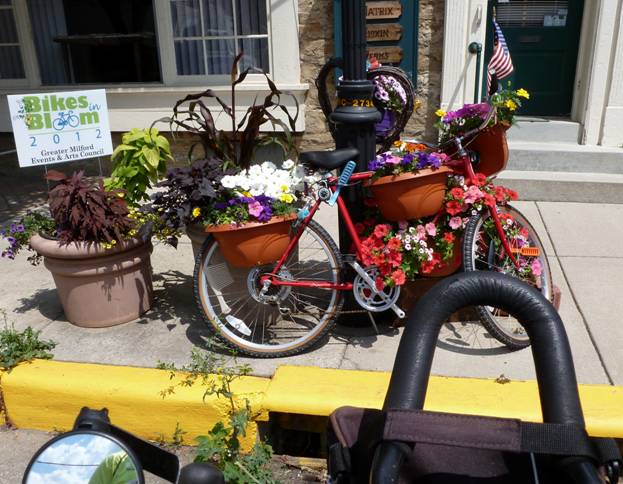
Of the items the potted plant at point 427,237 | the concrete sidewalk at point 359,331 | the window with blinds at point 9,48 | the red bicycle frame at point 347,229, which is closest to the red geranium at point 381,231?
the potted plant at point 427,237

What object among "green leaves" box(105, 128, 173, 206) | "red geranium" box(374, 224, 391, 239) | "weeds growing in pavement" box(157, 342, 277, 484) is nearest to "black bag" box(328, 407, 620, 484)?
"weeds growing in pavement" box(157, 342, 277, 484)

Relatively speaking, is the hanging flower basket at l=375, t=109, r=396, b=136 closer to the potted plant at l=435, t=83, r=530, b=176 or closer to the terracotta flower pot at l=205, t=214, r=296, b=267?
the potted plant at l=435, t=83, r=530, b=176

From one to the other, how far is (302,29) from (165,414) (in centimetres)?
480

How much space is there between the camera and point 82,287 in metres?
3.88

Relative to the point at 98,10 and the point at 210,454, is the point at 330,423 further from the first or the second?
the point at 98,10

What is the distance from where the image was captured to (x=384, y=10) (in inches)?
255

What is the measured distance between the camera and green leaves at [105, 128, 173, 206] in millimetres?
4008

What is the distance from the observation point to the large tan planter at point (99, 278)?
3.78m

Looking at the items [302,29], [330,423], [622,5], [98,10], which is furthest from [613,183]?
[98,10]

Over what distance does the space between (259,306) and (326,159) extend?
101 centimetres

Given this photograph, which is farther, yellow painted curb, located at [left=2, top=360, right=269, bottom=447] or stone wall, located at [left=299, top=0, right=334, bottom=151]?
stone wall, located at [left=299, top=0, right=334, bottom=151]

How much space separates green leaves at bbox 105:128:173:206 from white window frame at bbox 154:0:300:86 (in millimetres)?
3149

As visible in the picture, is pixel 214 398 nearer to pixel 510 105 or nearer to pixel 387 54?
pixel 510 105

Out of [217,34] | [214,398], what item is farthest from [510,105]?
[217,34]
